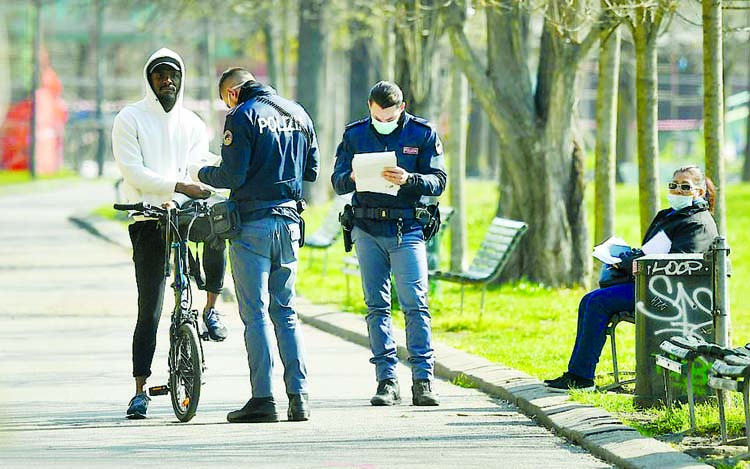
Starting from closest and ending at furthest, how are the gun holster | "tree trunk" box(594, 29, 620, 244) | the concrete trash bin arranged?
the concrete trash bin
the gun holster
"tree trunk" box(594, 29, 620, 244)

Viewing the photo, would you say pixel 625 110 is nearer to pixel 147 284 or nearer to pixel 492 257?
pixel 492 257

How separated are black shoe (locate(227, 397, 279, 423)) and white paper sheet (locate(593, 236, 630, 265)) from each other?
6.93 feet

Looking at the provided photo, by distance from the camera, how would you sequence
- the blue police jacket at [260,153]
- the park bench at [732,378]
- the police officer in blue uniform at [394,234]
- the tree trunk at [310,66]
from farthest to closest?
the tree trunk at [310,66], the police officer in blue uniform at [394,234], the blue police jacket at [260,153], the park bench at [732,378]

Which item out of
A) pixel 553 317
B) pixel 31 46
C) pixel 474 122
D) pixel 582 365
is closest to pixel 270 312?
pixel 582 365

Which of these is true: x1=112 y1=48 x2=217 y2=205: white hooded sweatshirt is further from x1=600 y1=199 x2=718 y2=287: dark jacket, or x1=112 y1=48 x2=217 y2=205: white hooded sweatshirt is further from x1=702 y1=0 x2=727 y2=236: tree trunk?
x1=702 y1=0 x2=727 y2=236: tree trunk

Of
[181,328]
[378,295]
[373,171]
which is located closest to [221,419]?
[181,328]

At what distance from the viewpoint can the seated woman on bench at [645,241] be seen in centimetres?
880

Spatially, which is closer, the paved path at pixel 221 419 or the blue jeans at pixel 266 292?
the paved path at pixel 221 419

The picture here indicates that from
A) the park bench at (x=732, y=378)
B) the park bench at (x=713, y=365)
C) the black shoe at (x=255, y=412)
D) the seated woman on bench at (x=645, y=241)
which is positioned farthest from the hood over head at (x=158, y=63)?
the park bench at (x=732, y=378)

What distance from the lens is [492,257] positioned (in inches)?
548

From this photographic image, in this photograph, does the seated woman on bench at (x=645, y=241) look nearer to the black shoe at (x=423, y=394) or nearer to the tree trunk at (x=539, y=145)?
the black shoe at (x=423, y=394)

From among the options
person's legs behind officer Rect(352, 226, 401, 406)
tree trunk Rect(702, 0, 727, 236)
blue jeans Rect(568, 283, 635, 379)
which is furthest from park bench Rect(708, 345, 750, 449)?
tree trunk Rect(702, 0, 727, 236)

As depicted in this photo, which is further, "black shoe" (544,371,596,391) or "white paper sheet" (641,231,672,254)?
"black shoe" (544,371,596,391)

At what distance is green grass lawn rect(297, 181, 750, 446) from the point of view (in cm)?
855
